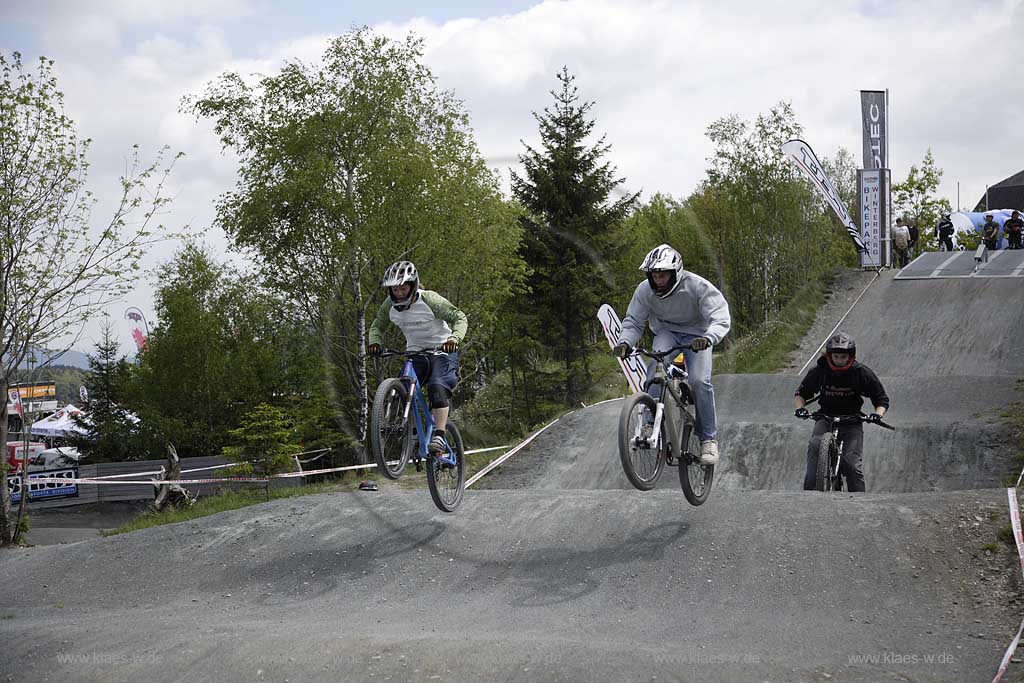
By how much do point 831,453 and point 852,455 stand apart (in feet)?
0.81

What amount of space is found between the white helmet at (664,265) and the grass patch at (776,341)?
19.7 m

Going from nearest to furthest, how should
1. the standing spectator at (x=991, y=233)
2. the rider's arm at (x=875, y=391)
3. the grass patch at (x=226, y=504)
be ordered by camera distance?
the rider's arm at (x=875, y=391)
the grass patch at (x=226, y=504)
the standing spectator at (x=991, y=233)

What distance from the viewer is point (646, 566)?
8.83 m

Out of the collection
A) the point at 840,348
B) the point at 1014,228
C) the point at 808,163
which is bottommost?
the point at 840,348

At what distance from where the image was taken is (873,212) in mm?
33375

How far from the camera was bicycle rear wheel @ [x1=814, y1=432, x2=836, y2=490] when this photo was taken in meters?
10.9

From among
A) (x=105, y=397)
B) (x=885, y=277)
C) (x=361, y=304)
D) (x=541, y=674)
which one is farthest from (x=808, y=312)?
(x=105, y=397)

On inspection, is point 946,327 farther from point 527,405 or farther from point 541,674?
point 541,674

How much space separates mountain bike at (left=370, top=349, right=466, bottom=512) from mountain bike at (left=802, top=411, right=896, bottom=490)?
457 centimetres

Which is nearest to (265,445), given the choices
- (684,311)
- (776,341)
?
(684,311)

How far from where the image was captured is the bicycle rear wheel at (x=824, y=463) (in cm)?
1091

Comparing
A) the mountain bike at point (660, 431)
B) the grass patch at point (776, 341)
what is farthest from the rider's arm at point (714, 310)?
the grass patch at point (776, 341)

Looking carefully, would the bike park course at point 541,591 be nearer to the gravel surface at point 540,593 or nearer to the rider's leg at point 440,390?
the gravel surface at point 540,593

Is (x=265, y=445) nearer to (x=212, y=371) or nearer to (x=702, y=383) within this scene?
(x=702, y=383)
